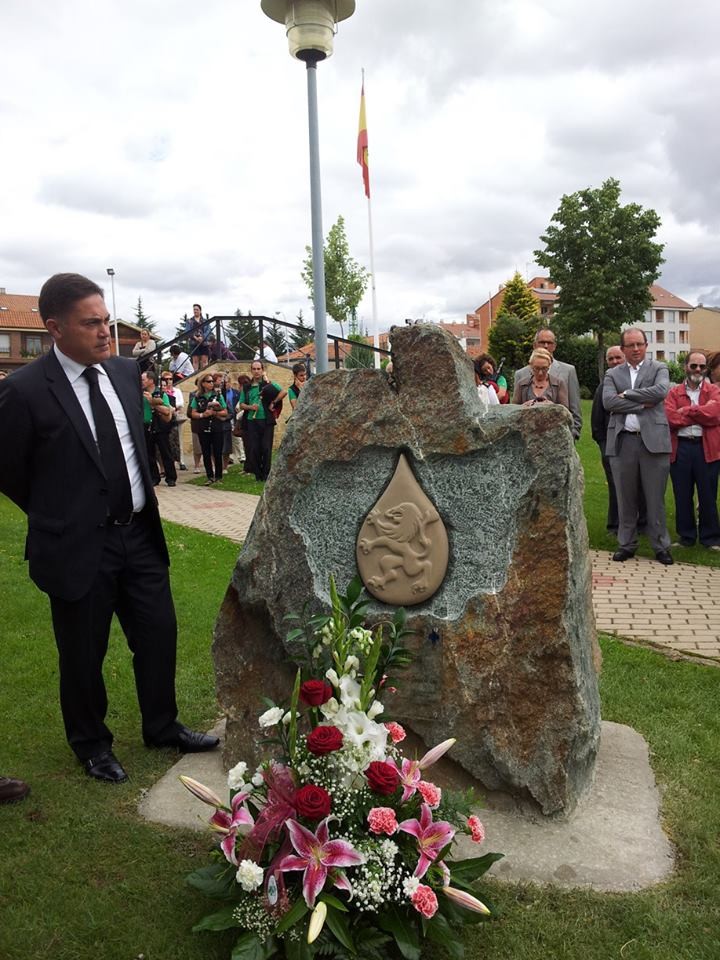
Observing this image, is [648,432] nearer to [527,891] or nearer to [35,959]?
[527,891]

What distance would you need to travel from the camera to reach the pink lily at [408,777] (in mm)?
2613

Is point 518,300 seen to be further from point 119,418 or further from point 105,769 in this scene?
point 105,769

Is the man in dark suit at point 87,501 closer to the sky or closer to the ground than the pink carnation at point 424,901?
closer to the sky

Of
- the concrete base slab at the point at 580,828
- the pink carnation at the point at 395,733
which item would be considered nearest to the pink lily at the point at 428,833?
the pink carnation at the point at 395,733

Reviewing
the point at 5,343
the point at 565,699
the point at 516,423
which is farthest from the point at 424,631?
the point at 5,343

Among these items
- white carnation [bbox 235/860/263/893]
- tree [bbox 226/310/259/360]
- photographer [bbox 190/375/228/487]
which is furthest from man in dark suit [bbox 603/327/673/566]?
tree [bbox 226/310/259/360]

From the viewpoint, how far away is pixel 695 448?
834 cm

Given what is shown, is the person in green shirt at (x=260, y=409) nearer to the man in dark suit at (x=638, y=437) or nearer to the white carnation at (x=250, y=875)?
the man in dark suit at (x=638, y=437)

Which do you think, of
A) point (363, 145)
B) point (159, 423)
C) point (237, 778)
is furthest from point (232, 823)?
point (363, 145)

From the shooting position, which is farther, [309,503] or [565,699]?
[309,503]

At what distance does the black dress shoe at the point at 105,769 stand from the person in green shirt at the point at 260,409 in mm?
9233

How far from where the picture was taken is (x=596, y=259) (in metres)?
40.2

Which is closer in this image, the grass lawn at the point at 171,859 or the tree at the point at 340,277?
the grass lawn at the point at 171,859

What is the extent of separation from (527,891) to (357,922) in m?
0.72
